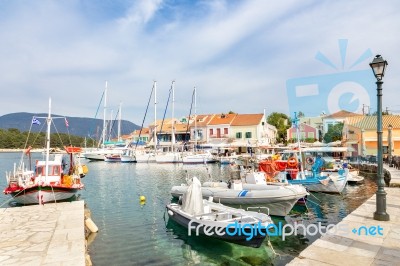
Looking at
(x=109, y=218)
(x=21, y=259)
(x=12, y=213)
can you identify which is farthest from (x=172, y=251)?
(x=12, y=213)

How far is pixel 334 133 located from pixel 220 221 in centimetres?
4996

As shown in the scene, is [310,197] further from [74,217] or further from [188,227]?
[74,217]

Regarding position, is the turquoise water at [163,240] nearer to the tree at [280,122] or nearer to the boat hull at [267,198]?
the boat hull at [267,198]

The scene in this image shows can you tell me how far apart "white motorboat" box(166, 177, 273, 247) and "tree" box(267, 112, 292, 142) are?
206ft

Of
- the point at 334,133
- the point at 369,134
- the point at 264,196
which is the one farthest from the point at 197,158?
the point at 264,196

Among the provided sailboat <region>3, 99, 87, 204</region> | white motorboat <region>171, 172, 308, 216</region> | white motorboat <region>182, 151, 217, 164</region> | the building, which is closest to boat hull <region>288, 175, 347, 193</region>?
white motorboat <region>171, 172, 308, 216</region>

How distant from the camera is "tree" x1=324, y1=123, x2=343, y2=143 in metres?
54.5

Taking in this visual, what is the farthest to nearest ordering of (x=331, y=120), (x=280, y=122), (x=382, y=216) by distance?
(x=280, y=122) → (x=331, y=120) → (x=382, y=216)

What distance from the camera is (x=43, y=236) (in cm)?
970

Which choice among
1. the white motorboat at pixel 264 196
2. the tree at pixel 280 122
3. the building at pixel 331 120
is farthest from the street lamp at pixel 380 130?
the tree at pixel 280 122

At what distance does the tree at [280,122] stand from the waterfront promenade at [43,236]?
212 feet

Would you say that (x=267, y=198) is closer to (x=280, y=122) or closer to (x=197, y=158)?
(x=197, y=158)

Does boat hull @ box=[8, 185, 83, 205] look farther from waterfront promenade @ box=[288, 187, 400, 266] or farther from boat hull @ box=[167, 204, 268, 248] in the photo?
waterfront promenade @ box=[288, 187, 400, 266]

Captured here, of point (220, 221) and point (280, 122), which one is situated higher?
point (280, 122)
